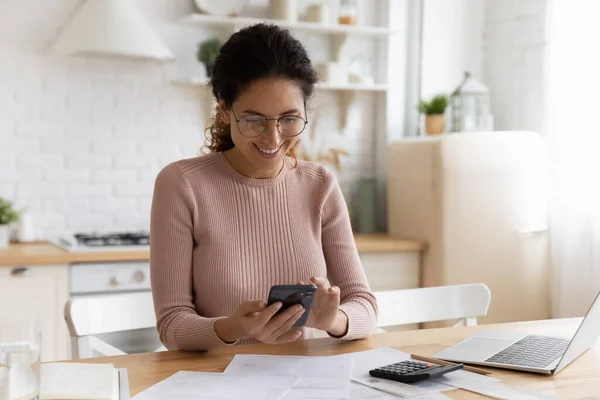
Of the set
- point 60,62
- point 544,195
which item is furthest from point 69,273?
point 544,195

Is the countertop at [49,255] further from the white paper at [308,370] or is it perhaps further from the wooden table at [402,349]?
the white paper at [308,370]

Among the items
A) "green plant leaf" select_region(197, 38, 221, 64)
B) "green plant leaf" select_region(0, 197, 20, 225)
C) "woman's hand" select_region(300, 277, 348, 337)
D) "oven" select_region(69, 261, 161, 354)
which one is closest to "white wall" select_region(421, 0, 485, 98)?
"green plant leaf" select_region(197, 38, 221, 64)

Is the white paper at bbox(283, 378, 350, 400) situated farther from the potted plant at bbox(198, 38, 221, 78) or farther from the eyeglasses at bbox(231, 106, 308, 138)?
the potted plant at bbox(198, 38, 221, 78)

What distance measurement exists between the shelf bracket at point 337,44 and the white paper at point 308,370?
2.56 metres

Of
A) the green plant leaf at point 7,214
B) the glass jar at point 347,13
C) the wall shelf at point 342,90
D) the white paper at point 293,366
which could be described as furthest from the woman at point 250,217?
the glass jar at point 347,13

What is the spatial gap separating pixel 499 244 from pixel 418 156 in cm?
54

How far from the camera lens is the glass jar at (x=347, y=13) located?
12.8 feet

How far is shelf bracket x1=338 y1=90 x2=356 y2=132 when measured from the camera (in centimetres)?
403

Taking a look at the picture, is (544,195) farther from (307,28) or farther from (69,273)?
(69,273)

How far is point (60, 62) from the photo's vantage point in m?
3.58

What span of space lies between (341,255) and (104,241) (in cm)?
156

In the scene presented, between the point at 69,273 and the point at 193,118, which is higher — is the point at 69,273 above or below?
below

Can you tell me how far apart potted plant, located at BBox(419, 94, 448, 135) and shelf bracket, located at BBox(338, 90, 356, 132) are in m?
0.37

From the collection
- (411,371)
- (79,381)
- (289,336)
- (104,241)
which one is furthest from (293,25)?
(79,381)
